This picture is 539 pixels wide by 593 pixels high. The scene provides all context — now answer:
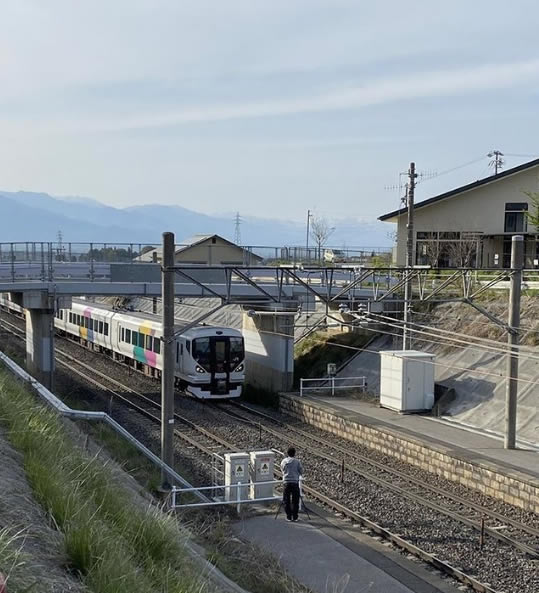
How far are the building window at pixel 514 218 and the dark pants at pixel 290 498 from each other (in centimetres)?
2722

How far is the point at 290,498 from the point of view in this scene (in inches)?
514

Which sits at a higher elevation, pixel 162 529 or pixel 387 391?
pixel 162 529

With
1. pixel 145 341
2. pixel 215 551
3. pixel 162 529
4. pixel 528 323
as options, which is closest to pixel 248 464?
pixel 215 551

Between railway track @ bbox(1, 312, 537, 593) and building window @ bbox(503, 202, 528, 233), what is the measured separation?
18.8 m

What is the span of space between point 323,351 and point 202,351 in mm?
5988

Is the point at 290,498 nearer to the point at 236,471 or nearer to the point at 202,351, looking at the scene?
the point at 236,471

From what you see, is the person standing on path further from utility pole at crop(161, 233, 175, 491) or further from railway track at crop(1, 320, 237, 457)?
railway track at crop(1, 320, 237, 457)

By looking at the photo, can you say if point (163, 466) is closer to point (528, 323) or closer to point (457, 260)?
point (528, 323)

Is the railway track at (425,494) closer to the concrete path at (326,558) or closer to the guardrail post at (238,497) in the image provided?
the concrete path at (326,558)

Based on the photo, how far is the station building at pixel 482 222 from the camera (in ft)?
119

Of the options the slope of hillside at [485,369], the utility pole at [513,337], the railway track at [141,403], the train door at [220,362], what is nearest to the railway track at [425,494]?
the railway track at [141,403]

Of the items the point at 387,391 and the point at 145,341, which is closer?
the point at 387,391

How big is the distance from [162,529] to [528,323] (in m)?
19.1

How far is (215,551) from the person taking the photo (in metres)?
9.91
